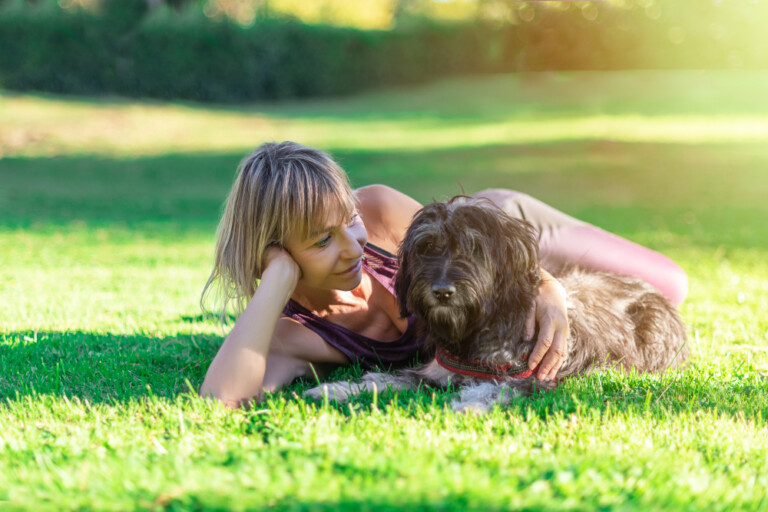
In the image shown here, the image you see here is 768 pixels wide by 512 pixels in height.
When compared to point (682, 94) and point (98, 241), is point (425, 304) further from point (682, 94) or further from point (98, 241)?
point (682, 94)

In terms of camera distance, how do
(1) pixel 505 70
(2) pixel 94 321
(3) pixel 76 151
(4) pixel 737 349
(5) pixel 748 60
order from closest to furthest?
(4) pixel 737 349, (2) pixel 94 321, (3) pixel 76 151, (5) pixel 748 60, (1) pixel 505 70

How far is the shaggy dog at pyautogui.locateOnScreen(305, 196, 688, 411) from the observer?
4152 mm

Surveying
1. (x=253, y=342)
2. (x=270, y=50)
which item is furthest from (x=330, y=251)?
(x=270, y=50)

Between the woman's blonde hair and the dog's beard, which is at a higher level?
the woman's blonde hair

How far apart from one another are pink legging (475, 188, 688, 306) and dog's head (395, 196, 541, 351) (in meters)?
1.60

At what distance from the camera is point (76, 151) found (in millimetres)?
23750

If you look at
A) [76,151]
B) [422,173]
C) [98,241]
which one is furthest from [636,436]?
[76,151]

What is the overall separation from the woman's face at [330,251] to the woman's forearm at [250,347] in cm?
13

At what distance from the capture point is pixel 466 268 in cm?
414

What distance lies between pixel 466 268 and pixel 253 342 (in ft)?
4.15

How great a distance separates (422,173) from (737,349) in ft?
54.9

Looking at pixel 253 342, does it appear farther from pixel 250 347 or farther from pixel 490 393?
pixel 490 393

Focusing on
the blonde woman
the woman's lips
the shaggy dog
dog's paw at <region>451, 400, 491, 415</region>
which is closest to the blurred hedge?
the blonde woman

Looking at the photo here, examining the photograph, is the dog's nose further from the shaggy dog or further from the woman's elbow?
the woman's elbow
